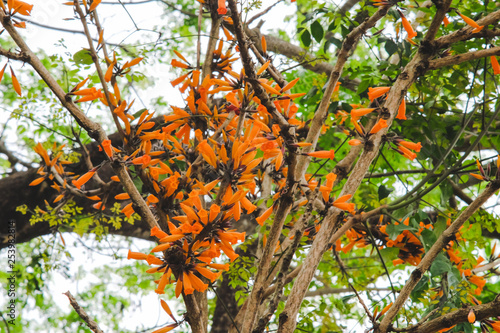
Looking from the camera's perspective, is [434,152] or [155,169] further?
[434,152]

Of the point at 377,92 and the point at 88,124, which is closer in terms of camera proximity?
the point at 88,124

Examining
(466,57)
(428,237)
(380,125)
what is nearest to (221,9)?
(380,125)

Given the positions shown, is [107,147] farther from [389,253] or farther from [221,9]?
[389,253]

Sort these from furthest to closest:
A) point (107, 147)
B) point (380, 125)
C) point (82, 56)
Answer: point (82, 56) → point (380, 125) → point (107, 147)

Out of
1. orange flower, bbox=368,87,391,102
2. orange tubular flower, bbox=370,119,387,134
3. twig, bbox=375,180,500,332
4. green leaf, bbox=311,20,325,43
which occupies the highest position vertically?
green leaf, bbox=311,20,325,43

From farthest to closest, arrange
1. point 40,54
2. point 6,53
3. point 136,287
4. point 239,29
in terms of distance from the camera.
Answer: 1. point 136,287
2. point 40,54
3. point 6,53
4. point 239,29

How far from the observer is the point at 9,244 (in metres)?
3.27

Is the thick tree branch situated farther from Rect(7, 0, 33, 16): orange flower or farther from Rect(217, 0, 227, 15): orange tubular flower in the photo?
Rect(217, 0, 227, 15): orange tubular flower

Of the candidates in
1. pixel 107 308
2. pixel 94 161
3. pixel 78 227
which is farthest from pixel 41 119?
pixel 107 308

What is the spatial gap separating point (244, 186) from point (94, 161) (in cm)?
268

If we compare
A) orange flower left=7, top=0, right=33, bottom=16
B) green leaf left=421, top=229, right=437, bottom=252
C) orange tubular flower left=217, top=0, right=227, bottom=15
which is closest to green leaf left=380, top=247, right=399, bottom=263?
green leaf left=421, top=229, right=437, bottom=252

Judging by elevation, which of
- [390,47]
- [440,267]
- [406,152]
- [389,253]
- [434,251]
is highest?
[390,47]

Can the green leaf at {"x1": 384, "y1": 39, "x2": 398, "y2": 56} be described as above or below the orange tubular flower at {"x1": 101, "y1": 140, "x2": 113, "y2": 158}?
above

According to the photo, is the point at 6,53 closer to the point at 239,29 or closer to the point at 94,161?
the point at 239,29
